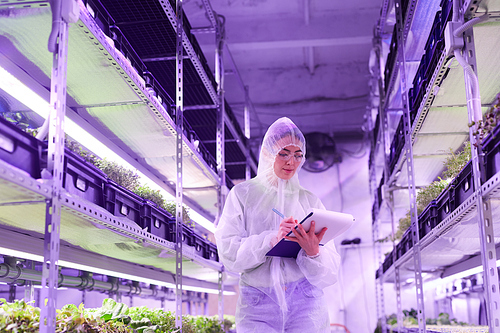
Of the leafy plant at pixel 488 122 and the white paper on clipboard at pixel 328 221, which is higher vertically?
the leafy plant at pixel 488 122

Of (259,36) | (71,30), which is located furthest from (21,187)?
(259,36)

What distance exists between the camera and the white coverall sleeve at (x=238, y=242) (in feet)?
7.34

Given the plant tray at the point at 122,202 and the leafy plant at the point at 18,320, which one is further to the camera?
the plant tray at the point at 122,202

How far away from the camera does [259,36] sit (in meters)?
7.75

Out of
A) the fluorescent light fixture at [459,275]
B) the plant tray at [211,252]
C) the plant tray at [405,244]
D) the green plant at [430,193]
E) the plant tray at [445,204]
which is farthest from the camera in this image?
the plant tray at [211,252]

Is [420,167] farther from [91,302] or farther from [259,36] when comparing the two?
[91,302]

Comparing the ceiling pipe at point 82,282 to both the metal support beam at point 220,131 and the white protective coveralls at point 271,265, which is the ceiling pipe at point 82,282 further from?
the white protective coveralls at point 271,265

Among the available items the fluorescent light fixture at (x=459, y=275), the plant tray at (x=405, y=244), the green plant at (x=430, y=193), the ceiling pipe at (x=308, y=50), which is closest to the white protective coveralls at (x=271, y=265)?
the green plant at (x=430, y=193)

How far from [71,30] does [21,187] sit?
1.10 m

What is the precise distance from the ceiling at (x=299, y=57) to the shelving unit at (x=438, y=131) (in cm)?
159

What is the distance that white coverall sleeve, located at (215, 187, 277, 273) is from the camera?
7.34 feet

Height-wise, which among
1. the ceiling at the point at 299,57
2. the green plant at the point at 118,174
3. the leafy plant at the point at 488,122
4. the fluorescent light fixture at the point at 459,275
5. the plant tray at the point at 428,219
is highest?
the ceiling at the point at 299,57

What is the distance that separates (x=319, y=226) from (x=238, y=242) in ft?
1.29

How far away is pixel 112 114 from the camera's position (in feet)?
12.4
